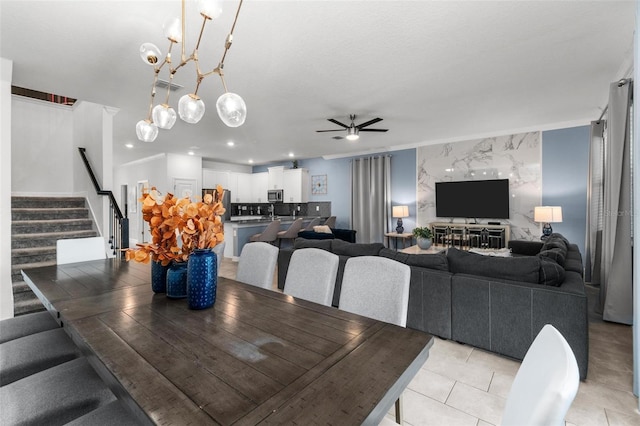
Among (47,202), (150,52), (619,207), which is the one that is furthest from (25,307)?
(619,207)

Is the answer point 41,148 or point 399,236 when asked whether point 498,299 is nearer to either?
point 399,236

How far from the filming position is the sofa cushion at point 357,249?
301 centimetres

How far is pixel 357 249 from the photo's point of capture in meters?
3.13

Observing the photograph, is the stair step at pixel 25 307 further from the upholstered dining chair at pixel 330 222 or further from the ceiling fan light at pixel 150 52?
the upholstered dining chair at pixel 330 222

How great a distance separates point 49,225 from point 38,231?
0.14m

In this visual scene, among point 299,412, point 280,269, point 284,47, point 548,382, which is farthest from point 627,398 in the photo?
point 284,47

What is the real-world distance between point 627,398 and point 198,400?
267 cm

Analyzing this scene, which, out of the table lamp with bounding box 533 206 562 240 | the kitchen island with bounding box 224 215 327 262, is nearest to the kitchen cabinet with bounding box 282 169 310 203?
the kitchen island with bounding box 224 215 327 262

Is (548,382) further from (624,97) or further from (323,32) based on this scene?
(624,97)

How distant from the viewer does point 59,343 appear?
1562mm

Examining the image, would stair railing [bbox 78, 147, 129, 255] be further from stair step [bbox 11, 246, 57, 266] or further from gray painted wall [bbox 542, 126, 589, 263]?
gray painted wall [bbox 542, 126, 589, 263]

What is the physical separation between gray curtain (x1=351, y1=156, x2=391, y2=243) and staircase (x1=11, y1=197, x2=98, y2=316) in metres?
5.31

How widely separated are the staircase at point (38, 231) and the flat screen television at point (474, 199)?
6233mm

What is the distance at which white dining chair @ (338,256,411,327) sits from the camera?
1.50 metres
